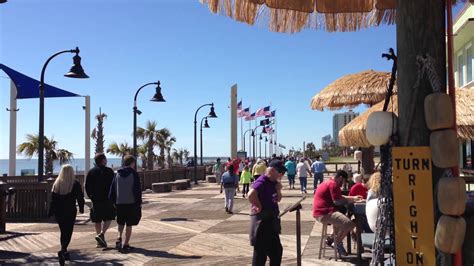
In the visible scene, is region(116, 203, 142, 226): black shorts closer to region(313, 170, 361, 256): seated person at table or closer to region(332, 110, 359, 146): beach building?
region(313, 170, 361, 256): seated person at table

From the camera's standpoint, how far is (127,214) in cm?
879

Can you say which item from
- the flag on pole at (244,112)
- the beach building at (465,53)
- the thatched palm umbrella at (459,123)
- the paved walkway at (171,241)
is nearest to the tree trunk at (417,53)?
the thatched palm umbrella at (459,123)

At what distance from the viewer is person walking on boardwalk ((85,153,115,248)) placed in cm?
899

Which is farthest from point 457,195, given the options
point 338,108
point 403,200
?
point 338,108

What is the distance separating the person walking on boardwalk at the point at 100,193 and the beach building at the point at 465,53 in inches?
585

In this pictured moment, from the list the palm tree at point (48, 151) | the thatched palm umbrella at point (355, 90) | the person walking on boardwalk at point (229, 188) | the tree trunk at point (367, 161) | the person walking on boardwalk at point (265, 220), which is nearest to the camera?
the person walking on boardwalk at point (265, 220)

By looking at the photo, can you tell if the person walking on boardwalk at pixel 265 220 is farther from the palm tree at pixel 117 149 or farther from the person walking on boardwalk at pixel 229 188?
the palm tree at pixel 117 149

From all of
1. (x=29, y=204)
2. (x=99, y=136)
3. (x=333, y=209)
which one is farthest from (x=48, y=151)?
(x=333, y=209)

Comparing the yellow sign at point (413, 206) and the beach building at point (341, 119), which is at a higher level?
the beach building at point (341, 119)

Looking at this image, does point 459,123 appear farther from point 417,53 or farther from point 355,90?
point 417,53

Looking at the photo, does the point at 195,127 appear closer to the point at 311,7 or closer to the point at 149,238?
the point at 149,238

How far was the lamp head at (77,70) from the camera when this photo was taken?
511 inches

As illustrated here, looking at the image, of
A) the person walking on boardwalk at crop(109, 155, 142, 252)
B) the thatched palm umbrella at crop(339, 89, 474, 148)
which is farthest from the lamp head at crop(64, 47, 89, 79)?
the thatched palm umbrella at crop(339, 89, 474, 148)

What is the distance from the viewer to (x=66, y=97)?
59.4 ft
